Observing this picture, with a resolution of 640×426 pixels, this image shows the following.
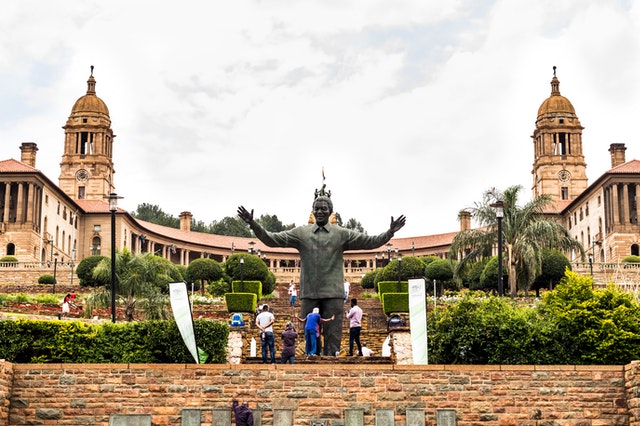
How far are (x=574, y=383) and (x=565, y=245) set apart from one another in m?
25.6

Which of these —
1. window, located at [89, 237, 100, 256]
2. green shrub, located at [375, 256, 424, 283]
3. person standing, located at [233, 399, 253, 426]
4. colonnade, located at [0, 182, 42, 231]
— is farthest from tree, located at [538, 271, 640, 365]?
window, located at [89, 237, 100, 256]

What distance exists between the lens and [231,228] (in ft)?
411

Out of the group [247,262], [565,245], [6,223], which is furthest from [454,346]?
[6,223]

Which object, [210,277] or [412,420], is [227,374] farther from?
[210,277]

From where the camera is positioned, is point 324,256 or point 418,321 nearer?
point 418,321

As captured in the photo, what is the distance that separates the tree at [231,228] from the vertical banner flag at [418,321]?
343ft

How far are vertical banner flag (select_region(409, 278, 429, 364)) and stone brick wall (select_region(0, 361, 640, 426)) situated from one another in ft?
4.18

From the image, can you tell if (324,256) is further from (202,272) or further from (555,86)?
(555,86)

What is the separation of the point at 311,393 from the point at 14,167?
66361 millimetres

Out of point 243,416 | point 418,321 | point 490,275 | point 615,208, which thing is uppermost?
point 615,208

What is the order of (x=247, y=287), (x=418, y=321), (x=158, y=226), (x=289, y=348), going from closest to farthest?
(x=418, y=321)
(x=289, y=348)
(x=247, y=287)
(x=158, y=226)

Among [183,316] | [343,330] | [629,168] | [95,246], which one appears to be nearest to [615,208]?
[629,168]

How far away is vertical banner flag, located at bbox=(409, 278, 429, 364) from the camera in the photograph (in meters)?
19.5

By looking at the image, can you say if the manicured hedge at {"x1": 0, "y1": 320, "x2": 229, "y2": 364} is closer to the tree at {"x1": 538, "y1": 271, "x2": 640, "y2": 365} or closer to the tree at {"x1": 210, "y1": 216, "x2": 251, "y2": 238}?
the tree at {"x1": 538, "y1": 271, "x2": 640, "y2": 365}
